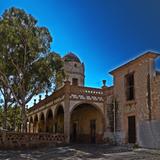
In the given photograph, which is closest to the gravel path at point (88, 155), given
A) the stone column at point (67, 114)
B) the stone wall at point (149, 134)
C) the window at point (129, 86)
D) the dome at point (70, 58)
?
the stone wall at point (149, 134)

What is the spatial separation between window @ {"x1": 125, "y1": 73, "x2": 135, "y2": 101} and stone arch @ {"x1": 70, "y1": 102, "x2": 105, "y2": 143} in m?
3.51

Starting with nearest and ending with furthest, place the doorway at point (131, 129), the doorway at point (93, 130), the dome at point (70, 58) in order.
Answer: the doorway at point (131, 129), the doorway at point (93, 130), the dome at point (70, 58)

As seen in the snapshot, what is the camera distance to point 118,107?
740 inches

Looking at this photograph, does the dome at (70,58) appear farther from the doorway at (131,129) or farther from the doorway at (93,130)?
the doorway at (131,129)

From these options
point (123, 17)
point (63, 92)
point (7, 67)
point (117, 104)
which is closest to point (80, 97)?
point (63, 92)

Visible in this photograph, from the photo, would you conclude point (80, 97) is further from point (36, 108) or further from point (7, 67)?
point (36, 108)

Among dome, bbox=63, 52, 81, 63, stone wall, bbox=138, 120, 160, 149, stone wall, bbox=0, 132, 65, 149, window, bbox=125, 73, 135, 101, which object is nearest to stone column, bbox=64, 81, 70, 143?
stone wall, bbox=0, 132, 65, 149

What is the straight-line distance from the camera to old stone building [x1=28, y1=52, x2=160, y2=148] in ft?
50.4

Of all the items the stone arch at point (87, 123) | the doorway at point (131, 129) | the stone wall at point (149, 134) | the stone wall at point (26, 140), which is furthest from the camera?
the stone arch at point (87, 123)

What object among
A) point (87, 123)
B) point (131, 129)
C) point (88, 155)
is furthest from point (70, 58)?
point (88, 155)

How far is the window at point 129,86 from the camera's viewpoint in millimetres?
17527

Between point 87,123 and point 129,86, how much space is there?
23.3ft

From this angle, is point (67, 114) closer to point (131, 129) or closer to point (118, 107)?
point (118, 107)

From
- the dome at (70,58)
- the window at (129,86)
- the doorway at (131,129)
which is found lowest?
the doorway at (131,129)
